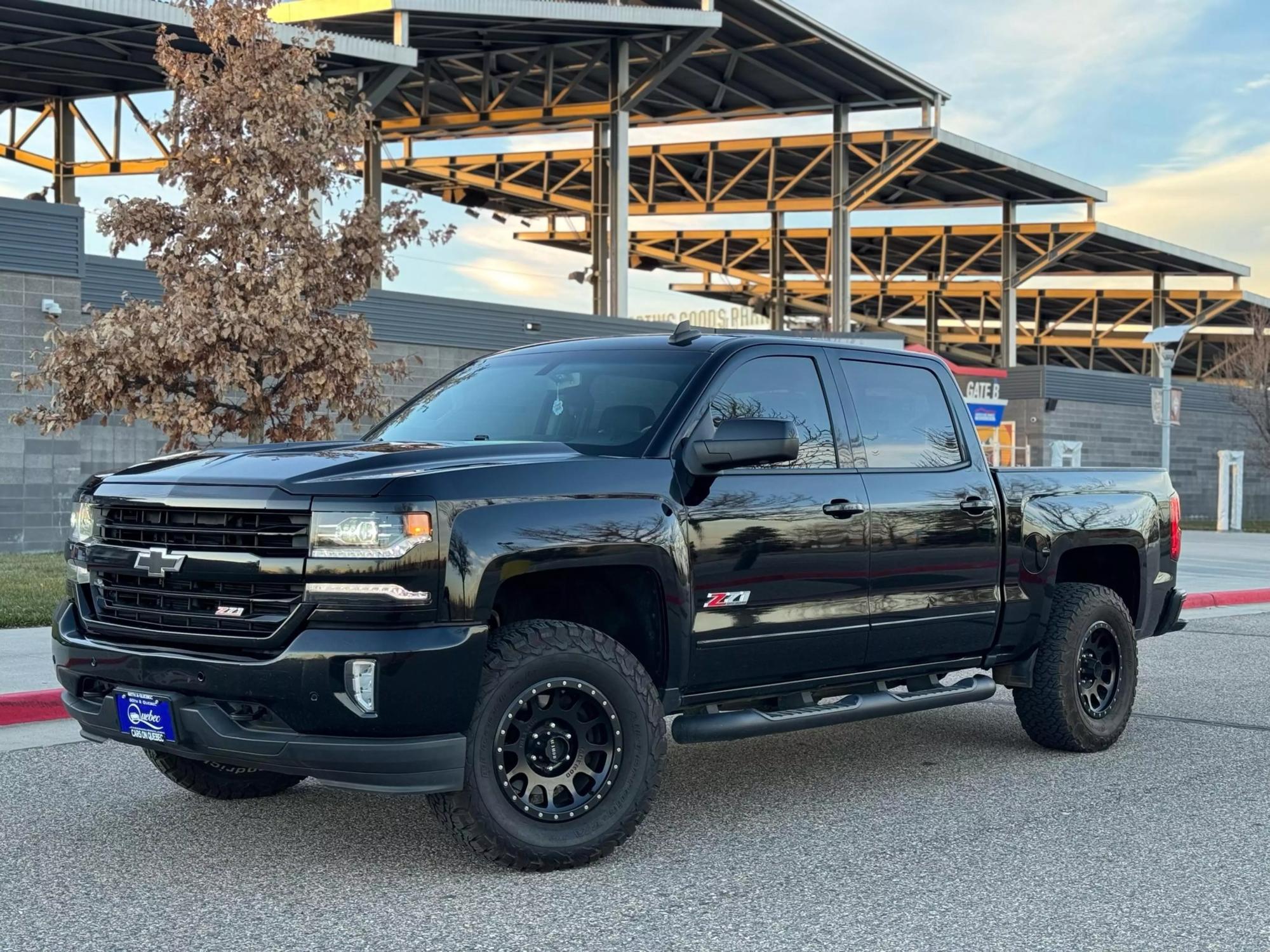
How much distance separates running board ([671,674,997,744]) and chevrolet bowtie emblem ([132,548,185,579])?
75.4 inches

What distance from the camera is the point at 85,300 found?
18312 millimetres

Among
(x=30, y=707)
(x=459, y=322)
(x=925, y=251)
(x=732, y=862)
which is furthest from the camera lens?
(x=925, y=251)

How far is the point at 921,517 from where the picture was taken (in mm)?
6922

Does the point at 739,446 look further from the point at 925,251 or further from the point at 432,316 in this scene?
the point at 925,251

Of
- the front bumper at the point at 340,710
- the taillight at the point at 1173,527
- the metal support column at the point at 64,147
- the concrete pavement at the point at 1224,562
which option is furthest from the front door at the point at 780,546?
the metal support column at the point at 64,147

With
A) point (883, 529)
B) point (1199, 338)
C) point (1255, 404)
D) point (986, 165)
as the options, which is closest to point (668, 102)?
point (986, 165)

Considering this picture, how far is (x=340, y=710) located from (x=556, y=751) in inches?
34.0

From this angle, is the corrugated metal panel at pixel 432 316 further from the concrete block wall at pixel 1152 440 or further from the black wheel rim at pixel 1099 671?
the concrete block wall at pixel 1152 440

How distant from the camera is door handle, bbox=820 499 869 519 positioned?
6.46 metres

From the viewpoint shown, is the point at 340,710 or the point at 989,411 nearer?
the point at 340,710

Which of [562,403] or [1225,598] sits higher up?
[562,403]

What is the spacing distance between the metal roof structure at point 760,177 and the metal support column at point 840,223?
293 millimetres

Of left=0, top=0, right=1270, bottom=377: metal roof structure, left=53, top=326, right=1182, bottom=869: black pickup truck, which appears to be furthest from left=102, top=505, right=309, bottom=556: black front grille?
left=0, top=0, right=1270, bottom=377: metal roof structure

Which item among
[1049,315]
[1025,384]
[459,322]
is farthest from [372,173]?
[1049,315]
